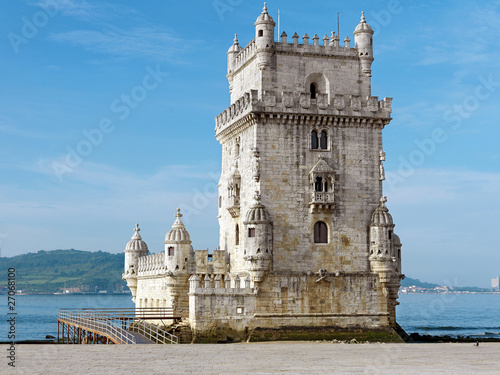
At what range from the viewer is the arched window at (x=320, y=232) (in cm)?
4772

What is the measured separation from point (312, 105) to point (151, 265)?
62.3ft

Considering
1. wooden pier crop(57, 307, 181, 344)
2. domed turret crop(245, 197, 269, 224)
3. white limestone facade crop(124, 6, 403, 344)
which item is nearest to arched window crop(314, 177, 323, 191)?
white limestone facade crop(124, 6, 403, 344)

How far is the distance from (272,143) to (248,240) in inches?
239

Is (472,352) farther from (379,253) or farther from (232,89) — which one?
(232,89)

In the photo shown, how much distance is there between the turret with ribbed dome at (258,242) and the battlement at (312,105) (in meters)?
5.68

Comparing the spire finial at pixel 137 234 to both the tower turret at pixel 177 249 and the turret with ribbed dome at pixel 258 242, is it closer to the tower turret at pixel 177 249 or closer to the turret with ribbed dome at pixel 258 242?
the tower turret at pixel 177 249

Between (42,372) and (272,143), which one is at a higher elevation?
(272,143)

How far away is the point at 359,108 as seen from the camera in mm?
48719

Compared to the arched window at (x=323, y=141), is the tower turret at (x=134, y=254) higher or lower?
lower

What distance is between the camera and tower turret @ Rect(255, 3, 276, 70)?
159 ft

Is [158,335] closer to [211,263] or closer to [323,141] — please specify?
[211,263]

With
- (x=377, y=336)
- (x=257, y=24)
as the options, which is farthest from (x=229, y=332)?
(x=257, y=24)

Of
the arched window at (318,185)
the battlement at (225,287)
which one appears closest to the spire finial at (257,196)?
the arched window at (318,185)

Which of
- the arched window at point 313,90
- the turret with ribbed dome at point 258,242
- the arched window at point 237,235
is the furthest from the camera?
the arched window at point 237,235
